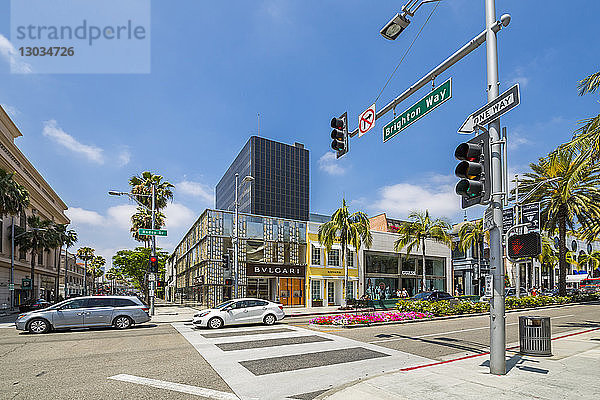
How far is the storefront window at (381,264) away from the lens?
4188 cm

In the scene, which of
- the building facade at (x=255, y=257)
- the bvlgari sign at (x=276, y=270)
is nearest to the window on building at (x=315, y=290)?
the building facade at (x=255, y=257)

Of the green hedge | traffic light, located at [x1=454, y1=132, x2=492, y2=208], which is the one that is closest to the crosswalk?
traffic light, located at [x1=454, y1=132, x2=492, y2=208]

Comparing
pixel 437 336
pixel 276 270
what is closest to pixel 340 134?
pixel 437 336

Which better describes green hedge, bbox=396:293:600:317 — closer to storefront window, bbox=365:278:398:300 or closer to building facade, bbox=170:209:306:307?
building facade, bbox=170:209:306:307

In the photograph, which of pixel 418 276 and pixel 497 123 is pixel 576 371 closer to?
pixel 497 123

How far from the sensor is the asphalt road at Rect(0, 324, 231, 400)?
794 centimetres

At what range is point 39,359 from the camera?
11.3 meters

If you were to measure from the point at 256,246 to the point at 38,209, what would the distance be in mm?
36095

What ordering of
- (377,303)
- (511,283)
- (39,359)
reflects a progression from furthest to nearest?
1. (511,283)
2. (377,303)
3. (39,359)

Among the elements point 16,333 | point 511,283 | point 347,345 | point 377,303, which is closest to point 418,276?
point 377,303

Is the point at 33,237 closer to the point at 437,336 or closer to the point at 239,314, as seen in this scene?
the point at 239,314

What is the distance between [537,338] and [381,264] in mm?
32600

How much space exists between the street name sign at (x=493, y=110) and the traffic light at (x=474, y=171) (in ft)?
1.14

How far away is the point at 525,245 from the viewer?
8641mm
